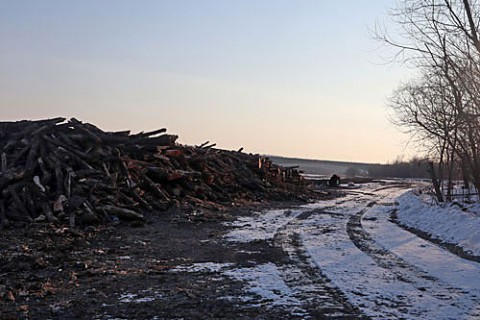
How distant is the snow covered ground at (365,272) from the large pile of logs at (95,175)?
13.3ft

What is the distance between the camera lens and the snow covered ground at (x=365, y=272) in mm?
6969

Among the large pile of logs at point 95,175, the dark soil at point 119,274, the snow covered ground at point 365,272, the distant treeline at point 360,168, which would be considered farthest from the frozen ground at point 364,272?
the distant treeline at point 360,168

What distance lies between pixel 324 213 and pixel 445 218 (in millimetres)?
5603

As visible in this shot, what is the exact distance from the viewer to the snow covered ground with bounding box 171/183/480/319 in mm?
6969

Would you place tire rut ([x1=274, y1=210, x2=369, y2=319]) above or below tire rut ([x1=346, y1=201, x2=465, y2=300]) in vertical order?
below

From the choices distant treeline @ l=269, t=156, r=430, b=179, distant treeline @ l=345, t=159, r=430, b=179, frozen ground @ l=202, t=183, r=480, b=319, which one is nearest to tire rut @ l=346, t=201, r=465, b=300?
frozen ground @ l=202, t=183, r=480, b=319

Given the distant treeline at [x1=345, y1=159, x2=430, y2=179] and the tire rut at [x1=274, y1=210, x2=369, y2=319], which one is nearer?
the tire rut at [x1=274, y1=210, x2=369, y2=319]

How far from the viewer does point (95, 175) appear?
18.0 m

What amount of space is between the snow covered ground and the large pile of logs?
404 cm

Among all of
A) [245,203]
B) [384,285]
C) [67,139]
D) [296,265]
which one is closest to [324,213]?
[245,203]

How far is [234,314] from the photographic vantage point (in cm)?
670

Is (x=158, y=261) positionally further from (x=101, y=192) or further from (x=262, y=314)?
(x=101, y=192)

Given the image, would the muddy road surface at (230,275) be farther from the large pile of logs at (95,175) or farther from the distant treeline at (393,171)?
the distant treeline at (393,171)

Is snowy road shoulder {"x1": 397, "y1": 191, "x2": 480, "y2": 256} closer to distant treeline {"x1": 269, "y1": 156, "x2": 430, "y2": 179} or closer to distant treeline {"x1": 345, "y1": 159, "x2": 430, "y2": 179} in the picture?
distant treeline {"x1": 269, "y1": 156, "x2": 430, "y2": 179}
